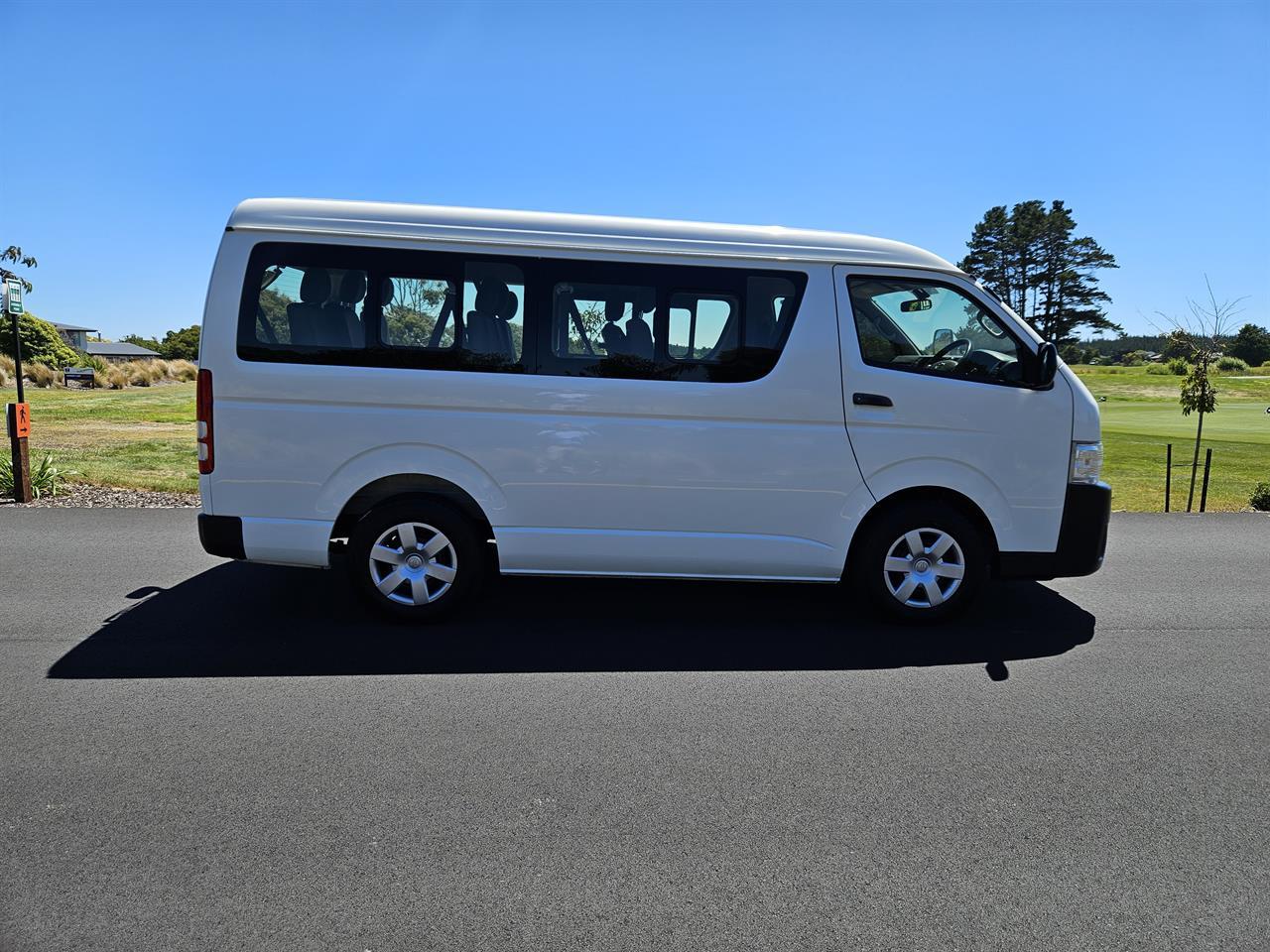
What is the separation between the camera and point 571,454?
527 centimetres

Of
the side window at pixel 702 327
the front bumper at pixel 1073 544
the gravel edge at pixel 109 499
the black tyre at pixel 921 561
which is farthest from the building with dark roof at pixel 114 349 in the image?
the front bumper at pixel 1073 544

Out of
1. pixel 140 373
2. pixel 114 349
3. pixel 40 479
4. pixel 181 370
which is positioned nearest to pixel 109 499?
pixel 40 479

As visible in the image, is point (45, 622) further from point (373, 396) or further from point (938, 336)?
point (938, 336)

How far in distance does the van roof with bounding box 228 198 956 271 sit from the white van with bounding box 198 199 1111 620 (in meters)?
0.01

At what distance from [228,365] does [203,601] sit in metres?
1.68

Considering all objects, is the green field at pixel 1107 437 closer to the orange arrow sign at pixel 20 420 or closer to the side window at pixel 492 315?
the orange arrow sign at pixel 20 420

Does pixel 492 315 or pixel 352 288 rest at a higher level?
pixel 352 288

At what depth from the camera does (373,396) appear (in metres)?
5.18

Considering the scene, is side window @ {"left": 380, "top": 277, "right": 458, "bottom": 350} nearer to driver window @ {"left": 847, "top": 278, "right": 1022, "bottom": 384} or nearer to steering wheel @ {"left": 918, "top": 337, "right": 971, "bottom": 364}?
driver window @ {"left": 847, "top": 278, "right": 1022, "bottom": 384}

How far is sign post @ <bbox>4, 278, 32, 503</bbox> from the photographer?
29.6 feet

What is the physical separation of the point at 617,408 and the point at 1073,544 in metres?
2.92

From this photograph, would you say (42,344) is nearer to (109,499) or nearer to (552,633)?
(109,499)

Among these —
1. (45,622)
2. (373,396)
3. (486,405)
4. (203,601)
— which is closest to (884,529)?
(486,405)

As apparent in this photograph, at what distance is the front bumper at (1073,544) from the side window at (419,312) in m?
3.63
